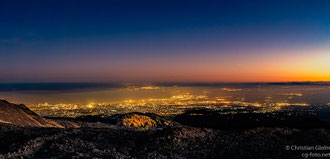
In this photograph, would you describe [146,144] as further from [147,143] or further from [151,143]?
[151,143]

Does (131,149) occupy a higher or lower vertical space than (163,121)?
higher

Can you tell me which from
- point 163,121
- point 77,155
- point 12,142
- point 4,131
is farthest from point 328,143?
point 163,121

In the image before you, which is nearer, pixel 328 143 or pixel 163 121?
pixel 328 143

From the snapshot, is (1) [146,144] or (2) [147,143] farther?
(2) [147,143]

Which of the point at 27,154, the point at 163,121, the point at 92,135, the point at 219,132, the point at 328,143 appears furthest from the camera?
the point at 163,121

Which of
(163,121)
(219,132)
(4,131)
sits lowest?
(163,121)

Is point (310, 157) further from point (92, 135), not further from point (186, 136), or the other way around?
point (92, 135)

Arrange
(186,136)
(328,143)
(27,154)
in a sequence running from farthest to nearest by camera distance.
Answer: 1. (186,136)
2. (328,143)
3. (27,154)

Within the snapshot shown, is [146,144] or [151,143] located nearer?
[146,144]

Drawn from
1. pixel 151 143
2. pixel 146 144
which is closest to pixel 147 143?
pixel 146 144

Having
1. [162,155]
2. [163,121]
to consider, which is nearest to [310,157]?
[162,155]

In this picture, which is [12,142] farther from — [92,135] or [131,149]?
[131,149]
